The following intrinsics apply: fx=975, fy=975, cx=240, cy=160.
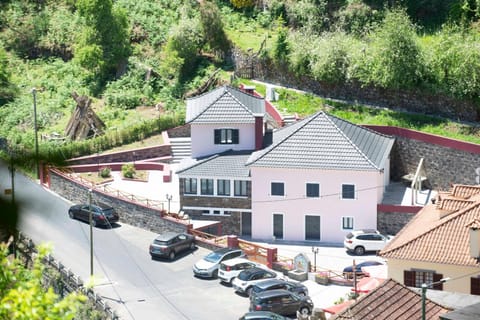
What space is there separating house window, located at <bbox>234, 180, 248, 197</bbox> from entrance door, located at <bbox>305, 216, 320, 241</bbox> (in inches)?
124

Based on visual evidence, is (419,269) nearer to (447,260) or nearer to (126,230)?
(447,260)

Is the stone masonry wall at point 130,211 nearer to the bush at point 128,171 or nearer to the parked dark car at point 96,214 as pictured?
the parked dark car at point 96,214

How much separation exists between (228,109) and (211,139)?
171 cm

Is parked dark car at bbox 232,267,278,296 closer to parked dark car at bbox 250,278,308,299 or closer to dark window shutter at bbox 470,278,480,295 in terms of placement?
parked dark car at bbox 250,278,308,299

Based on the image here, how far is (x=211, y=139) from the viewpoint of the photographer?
47656 millimetres

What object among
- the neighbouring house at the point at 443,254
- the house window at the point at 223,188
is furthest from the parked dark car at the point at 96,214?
the neighbouring house at the point at 443,254

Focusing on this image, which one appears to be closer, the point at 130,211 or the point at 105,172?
the point at 130,211

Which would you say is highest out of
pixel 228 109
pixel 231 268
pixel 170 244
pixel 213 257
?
pixel 228 109

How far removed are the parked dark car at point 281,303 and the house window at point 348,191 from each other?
866cm

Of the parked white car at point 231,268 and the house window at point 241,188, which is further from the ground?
the house window at point 241,188

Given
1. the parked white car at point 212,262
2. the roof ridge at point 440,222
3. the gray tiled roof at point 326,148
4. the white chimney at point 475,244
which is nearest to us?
the white chimney at point 475,244

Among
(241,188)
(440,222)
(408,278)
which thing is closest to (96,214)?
(241,188)

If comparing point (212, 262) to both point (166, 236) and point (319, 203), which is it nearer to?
point (166, 236)

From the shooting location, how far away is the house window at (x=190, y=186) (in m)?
44.9
